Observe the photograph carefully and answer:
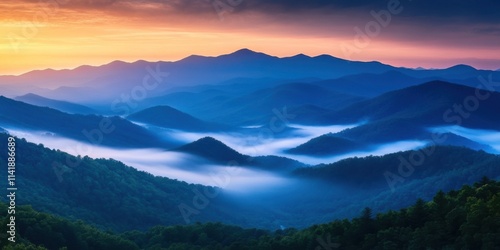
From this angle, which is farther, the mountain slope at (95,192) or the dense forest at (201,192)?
the dense forest at (201,192)

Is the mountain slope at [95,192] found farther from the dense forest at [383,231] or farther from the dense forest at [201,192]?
the dense forest at [383,231]

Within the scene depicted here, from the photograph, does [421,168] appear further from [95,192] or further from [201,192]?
[95,192]

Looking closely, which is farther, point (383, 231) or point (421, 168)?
A: point (421, 168)

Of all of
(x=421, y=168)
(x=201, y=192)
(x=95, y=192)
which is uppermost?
(x=421, y=168)

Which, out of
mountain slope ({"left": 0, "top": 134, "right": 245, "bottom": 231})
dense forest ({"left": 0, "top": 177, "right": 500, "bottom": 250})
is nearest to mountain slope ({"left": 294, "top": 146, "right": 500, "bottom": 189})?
mountain slope ({"left": 0, "top": 134, "right": 245, "bottom": 231})

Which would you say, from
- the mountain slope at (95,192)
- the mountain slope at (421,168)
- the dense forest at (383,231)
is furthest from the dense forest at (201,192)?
the dense forest at (383,231)

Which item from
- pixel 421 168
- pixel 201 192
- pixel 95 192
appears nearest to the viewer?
pixel 95 192

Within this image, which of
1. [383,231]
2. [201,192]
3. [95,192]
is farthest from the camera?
[201,192]

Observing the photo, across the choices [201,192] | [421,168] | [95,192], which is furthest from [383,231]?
[421,168]

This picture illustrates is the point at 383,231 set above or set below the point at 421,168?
below

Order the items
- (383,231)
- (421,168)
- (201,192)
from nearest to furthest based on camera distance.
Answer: (383,231)
(421,168)
(201,192)
